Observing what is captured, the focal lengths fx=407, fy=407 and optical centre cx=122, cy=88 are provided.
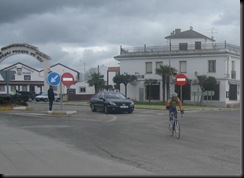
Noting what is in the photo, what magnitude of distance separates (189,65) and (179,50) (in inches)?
103

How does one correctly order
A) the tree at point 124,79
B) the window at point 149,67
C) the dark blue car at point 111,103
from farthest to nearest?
1. the window at point 149,67
2. the tree at point 124,79
3. the dark blue car at point 111,103

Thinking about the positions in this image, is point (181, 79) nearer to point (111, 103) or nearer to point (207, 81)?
point (207, 81)

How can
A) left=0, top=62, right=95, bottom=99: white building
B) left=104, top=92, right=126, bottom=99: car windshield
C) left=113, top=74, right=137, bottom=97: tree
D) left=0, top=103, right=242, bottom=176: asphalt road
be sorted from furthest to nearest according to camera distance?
left=0, top=62, right=95, bottom=99: white building
left=113, top=74, right=137, bottom=97: tree
left=104, top=92, right=126, bottom=99: car windshield
left=0, top=103, right=242, bottom=176: asphalt road

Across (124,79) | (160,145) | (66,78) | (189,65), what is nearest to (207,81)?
Result: (189,65)

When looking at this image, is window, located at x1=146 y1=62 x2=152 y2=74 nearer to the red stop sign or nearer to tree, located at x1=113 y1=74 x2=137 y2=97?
tree, located at x1=113 y1=74 x2=137 y2=97

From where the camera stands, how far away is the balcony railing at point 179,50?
173 feet

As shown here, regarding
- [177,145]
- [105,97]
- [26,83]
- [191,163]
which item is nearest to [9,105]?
[105,97]

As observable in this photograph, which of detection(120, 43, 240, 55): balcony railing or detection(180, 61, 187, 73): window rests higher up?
detection(120, 43, 240, 55): balcony railing

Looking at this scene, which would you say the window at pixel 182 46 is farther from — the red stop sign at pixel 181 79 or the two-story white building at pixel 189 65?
the red stop sign at pixel 181 79

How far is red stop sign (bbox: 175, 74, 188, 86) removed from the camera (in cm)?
5196

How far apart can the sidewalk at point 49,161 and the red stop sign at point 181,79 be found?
4047 cm

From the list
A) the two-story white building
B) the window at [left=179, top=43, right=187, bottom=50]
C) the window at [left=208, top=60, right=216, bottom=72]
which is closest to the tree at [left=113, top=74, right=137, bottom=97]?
the two-story white building

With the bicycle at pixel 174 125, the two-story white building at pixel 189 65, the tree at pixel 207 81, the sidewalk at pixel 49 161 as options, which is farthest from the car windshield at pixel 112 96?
the tree at pixel 207 81

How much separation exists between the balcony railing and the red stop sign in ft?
11.4
